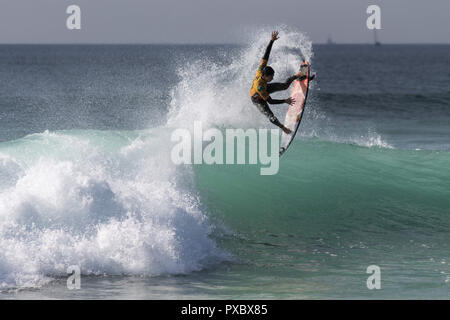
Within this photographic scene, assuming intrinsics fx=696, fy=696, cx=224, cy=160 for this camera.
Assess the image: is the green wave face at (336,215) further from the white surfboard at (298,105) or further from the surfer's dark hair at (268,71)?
the surfer's dark hair at (268,71)

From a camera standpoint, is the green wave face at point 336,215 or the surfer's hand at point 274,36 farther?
the surfer's hand at point 274,36

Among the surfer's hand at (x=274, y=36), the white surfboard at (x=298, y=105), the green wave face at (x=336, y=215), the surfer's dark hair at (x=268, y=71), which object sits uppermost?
the surfer's hand at (x=274, y=36)

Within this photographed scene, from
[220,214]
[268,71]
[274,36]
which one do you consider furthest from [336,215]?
[274,36]

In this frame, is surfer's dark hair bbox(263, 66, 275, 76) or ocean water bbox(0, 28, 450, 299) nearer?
ocean water bbox(0, 28, 450, 299)

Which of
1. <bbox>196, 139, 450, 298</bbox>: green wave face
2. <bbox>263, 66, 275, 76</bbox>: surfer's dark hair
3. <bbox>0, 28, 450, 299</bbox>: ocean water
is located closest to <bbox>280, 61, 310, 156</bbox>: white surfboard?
<bbox>263, 66, 275, 76</bbox>: surfer's dark hair

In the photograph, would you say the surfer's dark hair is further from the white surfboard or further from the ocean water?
the ocean water

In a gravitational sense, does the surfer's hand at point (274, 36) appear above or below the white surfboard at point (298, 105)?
above

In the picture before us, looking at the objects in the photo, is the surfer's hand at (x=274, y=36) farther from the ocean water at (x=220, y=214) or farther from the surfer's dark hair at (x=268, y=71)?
the ocean water at (x=220, y=214)

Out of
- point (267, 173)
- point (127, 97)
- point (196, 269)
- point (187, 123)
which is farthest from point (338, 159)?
point (127, 97)

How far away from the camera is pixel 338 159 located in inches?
539

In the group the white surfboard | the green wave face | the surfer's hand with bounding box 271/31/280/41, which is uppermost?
the surfer's hand with bounding box 271/31/280/41

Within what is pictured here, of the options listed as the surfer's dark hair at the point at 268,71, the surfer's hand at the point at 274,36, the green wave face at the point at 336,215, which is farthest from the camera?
the surfer's dark hair at the point at 268,71

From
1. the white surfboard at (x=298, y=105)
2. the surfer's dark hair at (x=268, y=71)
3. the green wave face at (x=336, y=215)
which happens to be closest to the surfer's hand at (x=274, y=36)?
the surfer's dark hair at (x=268, y=71)

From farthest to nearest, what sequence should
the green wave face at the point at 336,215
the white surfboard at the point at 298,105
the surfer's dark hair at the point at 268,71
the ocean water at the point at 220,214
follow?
1. the white surfboard at the point at 298,105
2. the surfer's dark hair at the point at 268,71
3. the green wave face at the point at 336,215
4. the ocean water at the point at 220,214
